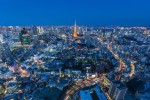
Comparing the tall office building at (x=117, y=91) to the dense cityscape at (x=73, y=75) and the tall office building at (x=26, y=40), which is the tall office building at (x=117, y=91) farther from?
the tall office building at (x=26, y=40)

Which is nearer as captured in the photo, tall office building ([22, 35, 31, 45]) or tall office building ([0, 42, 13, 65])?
tall office building ([0, 42, 13, 65])

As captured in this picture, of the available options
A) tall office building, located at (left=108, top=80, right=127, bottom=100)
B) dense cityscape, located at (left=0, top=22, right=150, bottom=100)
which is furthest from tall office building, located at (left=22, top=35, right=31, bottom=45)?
tall office building, located at (left=108, top=80, right=127, bottom=100)

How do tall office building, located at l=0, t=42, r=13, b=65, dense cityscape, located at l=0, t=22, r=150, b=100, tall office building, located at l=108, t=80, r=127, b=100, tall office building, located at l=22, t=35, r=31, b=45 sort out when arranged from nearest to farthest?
tall office building, located at l=108, t=80, r=127, b=100, dense cityscape, located at l=0, t=22, r=150, b=100, tall office building, located at l=0, t=42, r=13, b=65, tall office building, located at l=22, t=35, r=31, b=45

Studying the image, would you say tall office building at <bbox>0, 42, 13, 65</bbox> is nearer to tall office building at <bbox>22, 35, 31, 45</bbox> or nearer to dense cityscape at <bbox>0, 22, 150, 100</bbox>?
dense cityscape at <bbox>0, 22, 150, 100</bbox>

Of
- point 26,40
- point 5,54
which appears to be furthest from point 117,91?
point 26,40

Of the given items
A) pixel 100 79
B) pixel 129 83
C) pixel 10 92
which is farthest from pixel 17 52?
pixel 129 83

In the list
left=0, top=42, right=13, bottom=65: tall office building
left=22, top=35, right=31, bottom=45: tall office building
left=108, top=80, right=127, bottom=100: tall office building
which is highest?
left=22, top=35, right=31, bottom=45: tall office building

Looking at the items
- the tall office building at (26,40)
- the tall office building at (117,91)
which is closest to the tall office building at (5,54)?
the tall office building at (26,40)

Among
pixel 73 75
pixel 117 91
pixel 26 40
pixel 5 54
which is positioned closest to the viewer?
pixel 117 91

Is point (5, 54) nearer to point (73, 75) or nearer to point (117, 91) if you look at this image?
point (73, 75)

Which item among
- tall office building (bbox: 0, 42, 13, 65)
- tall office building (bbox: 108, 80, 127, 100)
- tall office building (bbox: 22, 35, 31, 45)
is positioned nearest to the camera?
tall office building (bbox: 108, 80, 127, 100)

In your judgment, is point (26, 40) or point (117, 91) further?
point (26, 40)

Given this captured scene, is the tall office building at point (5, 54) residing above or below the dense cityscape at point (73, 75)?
above

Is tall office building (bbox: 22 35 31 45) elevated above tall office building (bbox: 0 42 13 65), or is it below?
above
